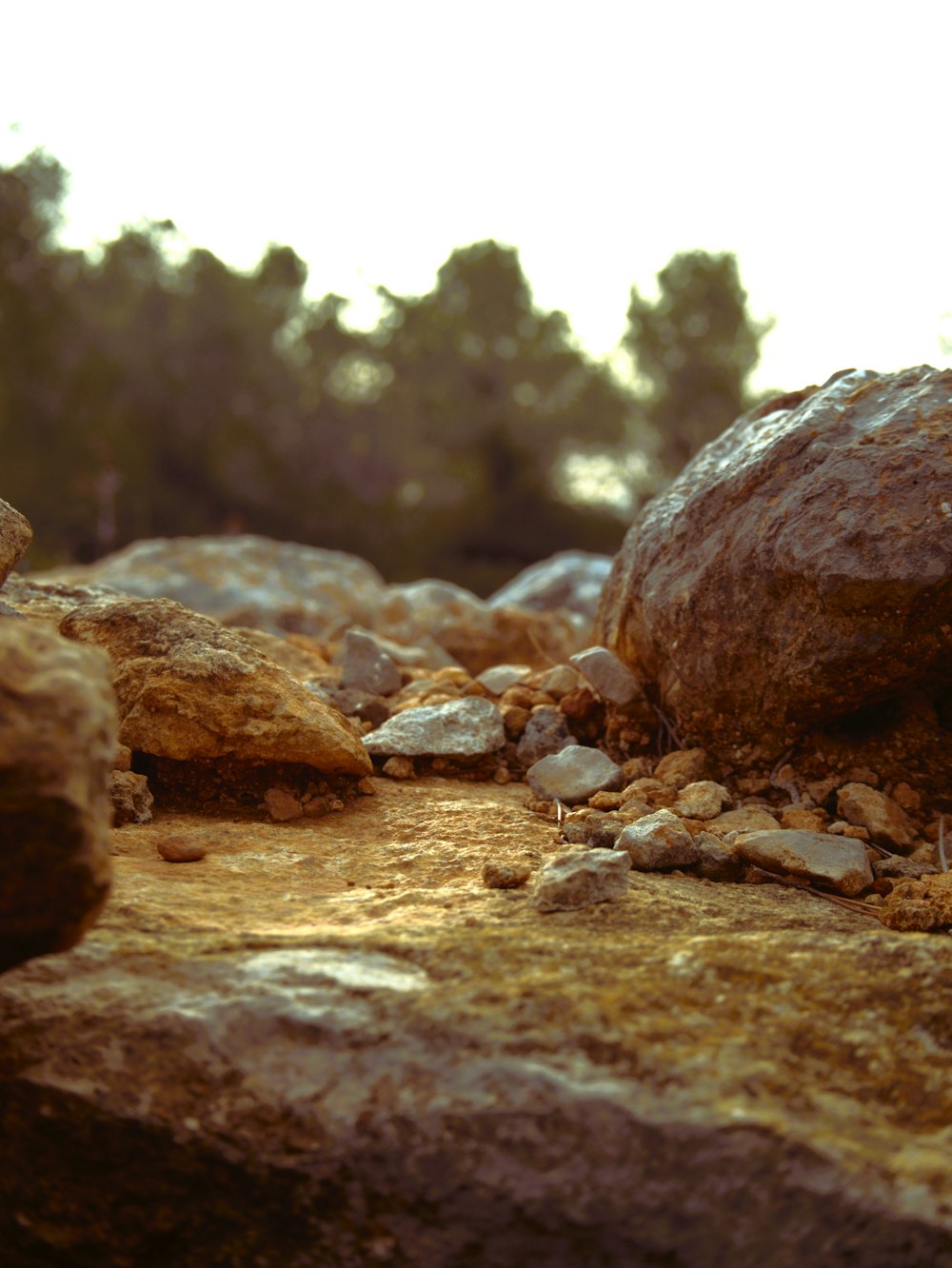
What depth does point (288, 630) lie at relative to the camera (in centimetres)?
602

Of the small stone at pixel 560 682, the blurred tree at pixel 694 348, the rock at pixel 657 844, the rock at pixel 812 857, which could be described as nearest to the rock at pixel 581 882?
the rock at pixel 657 844

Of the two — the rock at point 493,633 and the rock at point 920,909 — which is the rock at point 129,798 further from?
the rock at point 493,633

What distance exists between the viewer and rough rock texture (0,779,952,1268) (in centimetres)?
95

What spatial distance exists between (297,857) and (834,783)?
1.08 m

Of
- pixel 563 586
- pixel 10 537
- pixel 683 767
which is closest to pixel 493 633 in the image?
pixel 683 767

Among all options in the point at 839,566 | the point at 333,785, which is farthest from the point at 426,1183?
the point at 839,566

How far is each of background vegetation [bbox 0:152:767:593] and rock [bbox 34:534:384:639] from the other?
4.94 metres

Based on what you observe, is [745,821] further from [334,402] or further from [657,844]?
[334,402]

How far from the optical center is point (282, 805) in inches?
78.0

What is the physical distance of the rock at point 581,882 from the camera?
1441 millimetres

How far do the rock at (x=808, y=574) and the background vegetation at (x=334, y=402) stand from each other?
10.9 meters

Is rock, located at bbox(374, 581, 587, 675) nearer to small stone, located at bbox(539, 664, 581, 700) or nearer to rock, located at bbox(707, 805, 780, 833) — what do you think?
small stone, located at bbox(539, 664, 581, 700)

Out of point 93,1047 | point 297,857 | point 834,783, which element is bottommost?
point 93,1047

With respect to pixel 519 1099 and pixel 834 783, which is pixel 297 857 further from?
pixel 834 783
